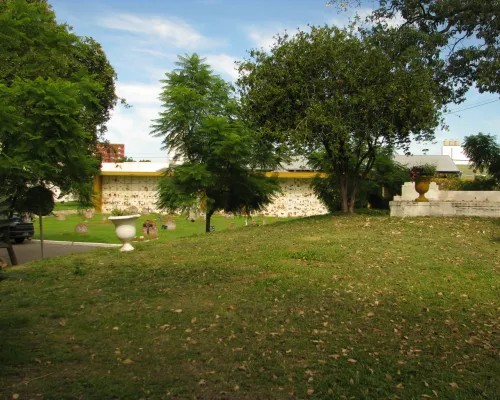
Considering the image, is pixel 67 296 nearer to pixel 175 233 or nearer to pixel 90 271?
pixel 90 271

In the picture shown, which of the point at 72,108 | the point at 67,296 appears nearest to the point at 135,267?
the point at 67,296

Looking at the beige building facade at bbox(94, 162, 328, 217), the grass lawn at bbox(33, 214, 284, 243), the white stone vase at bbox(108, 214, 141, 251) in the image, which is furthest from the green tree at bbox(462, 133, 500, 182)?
the white stone vase at bbox(108, 214, 141, 251)

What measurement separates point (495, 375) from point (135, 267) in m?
6.42

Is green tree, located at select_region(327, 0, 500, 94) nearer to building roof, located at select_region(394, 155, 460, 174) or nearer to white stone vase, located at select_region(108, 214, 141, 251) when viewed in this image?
white stone vase, located at select_region(108, 214, 141, 251)

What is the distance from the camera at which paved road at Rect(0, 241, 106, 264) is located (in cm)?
1580

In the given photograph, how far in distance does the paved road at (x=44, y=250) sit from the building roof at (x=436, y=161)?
82.5ft

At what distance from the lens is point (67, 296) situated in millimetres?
6883

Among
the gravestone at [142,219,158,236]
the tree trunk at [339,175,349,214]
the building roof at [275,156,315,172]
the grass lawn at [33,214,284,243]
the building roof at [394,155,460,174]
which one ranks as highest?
the building roof at [394,155,460,174]

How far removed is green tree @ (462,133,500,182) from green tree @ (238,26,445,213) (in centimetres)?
972

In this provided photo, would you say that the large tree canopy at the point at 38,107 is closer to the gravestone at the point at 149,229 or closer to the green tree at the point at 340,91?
the green tree at the point at 340,91

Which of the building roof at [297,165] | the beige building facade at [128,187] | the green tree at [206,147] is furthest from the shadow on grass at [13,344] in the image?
the beige building facade at [128,187]

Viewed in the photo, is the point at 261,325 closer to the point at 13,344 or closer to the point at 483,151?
the point at 13,344

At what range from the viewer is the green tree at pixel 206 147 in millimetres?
17125

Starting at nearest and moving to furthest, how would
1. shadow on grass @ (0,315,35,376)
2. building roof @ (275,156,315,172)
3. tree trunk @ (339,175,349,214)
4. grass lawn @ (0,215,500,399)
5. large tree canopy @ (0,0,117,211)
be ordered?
grass lawn @ (0,215,500,399)
shadow on grass @ (0,315,35,376)
large tree canopy @ (0,0,117,211)
tree trunk @ (339,175,349,214)
building roof @ (275,156,315,172)
